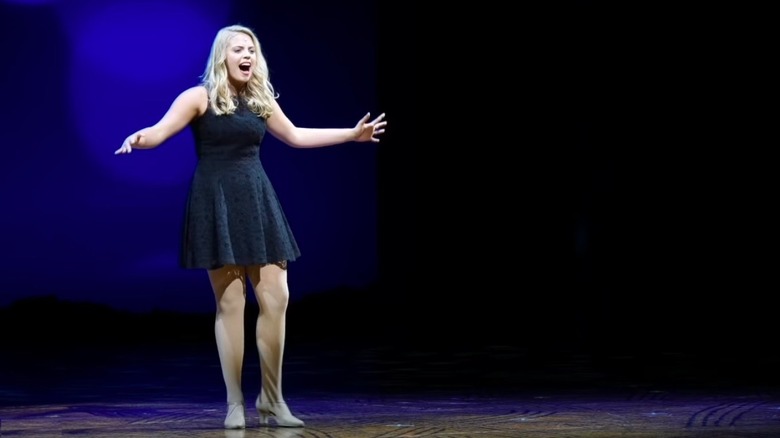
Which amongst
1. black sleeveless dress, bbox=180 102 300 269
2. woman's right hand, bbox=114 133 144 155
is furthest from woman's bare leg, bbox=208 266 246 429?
woman's right hand, bbox=114 133 144 155

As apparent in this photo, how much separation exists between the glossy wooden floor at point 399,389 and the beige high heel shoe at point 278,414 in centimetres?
8

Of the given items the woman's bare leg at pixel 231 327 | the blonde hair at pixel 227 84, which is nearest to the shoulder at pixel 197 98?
the blonde hair at pixel 227 84

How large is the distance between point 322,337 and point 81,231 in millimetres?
1707

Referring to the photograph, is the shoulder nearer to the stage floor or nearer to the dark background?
the stage floor

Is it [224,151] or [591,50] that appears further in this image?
[591,50]

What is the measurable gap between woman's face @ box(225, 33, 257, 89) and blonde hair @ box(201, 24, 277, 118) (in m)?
0.01

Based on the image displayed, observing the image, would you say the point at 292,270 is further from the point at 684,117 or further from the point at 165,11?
the point at 684,117

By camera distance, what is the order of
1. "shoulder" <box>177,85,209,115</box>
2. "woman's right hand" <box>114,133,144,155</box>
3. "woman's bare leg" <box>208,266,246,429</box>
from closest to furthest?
"woman's right hand" <box>114,133,144,155</box> → "shoulder" <box>177,85,209,115</box> → "woman's bare leg" <box>208,266,246,429</box>

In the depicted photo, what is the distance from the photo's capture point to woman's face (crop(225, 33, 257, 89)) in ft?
11.9

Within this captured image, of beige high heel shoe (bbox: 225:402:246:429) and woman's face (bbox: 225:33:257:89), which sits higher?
woman's face (bbox: 225:33:257:89)

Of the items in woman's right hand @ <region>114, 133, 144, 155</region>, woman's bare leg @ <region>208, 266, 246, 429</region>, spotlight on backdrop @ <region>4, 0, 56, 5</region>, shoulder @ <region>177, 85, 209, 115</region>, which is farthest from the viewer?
spotlight on backdrop @ <region>4, 0, 56, 5</region>

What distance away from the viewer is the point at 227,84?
363 cm

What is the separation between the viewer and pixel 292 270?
27.0 feet

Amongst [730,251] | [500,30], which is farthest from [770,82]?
[500,30]
